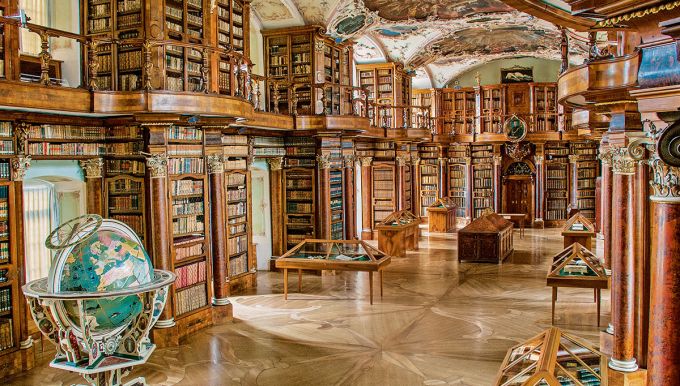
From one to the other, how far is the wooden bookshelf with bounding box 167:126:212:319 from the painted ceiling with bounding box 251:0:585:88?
4750 mm

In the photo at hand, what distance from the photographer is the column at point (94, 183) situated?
29.3 feet

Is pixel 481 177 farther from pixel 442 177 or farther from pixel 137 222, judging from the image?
pixel 137 222

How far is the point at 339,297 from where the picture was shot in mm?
11422

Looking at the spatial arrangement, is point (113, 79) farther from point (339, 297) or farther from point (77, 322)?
point (339, 297)

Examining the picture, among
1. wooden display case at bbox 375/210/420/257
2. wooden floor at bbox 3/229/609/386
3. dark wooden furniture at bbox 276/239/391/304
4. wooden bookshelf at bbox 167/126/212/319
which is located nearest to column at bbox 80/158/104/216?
wooden bookshelf at bbox 167/126/212/319

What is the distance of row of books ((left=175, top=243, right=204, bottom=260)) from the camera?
9.17 meters

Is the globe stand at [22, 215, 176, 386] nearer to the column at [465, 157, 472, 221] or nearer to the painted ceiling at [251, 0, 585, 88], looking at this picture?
the painted ceiling at [251, 0, 585, 88]

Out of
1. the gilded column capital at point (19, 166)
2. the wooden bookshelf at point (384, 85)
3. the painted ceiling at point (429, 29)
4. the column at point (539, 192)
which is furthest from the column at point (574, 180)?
the gilded column capital at point (19, 166)

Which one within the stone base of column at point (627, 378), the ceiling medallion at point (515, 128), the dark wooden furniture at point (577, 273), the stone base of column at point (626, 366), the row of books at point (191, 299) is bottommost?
the stone base of column at point (627, 378)

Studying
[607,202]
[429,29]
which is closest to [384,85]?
[429,29]

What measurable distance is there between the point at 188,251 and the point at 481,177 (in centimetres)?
1573

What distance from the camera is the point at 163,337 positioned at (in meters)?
8.68

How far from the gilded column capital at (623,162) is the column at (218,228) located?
5821 mm

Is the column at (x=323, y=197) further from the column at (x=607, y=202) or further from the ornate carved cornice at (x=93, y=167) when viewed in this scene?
the column at (x=607, y=202)
